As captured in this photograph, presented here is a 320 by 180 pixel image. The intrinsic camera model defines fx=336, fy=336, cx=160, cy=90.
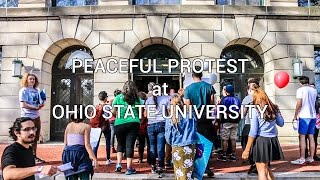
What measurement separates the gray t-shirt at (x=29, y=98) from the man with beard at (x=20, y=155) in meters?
4.37

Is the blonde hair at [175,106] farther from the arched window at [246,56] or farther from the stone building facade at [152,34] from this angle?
the arched window at [246,56]

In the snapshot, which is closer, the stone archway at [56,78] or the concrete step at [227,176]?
the concrete step at [227,176]

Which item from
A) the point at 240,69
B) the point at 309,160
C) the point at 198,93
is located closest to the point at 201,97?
the point at 198,93

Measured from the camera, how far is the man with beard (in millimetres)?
3174

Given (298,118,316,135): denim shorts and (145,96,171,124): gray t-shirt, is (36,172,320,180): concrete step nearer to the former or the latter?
(145,96,171,124): gray t-shirt

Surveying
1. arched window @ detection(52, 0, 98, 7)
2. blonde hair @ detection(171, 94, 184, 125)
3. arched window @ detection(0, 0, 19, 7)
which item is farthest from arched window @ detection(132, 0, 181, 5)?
blonde hair @ detection(171, 94, 184, 125)

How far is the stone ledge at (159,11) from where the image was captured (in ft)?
42.8

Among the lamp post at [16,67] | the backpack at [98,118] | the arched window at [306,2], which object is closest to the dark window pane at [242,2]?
the arched window at [306,2]

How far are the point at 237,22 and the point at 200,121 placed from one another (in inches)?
296

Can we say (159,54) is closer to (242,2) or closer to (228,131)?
(242,2)

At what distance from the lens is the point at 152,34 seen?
42.8ft

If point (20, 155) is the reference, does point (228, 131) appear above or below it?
below

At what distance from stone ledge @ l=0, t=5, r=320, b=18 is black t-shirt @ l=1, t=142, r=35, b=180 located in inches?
403

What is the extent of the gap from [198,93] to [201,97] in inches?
4.2
